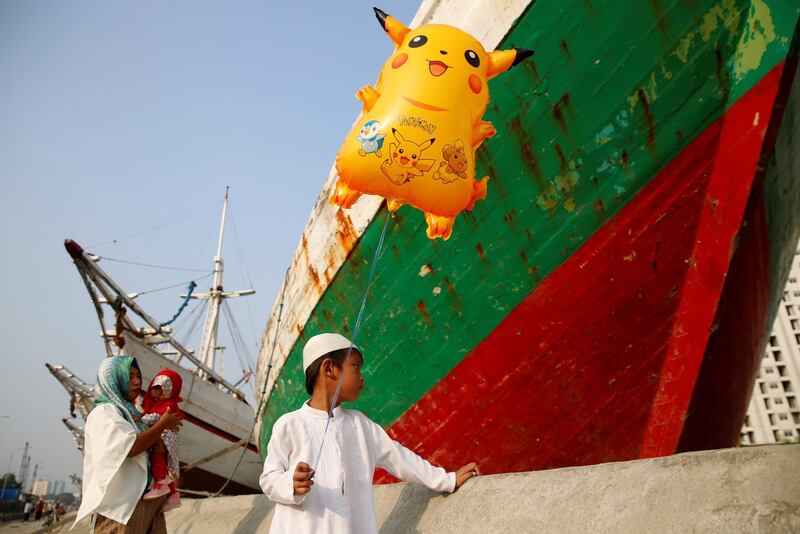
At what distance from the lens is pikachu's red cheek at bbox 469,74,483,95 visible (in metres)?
2.50

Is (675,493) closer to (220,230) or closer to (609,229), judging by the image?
(609,229)

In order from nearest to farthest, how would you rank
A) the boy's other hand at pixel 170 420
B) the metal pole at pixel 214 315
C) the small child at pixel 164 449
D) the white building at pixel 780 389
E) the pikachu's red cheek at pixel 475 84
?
the boy's other hand at pixel 170 420, the small child at pixel 164 449, the pikachu's red cheek at pixel 475 84, the metal pole at pixel 214 315, the white building at pixel 780 389

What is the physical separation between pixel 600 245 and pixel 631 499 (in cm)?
176

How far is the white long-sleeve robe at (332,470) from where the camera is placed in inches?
69.8

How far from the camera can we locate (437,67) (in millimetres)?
2443

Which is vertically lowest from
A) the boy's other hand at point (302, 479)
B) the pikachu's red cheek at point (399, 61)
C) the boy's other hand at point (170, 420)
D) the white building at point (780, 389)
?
the boy's other hand at point (302, 479)

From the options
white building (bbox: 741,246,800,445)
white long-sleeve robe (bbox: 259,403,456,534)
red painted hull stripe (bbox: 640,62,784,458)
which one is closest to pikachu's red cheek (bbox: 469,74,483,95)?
red painted hull stripe (bbox: 640,62,784,458)

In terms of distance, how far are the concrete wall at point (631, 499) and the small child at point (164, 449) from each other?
89 cm

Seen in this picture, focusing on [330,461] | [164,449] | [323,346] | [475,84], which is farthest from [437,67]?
A: [164,449]

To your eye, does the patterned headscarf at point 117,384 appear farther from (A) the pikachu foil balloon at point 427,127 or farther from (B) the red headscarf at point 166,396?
(A) the pikachu foil balloon at point 427,127

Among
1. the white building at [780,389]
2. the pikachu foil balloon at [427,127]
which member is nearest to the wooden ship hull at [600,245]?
the pikachu foil balloon at [427,127]

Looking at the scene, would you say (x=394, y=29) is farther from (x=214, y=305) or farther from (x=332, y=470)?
(x=214, y=305)

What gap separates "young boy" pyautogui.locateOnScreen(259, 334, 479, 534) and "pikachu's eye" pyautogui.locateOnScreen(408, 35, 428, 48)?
138 centimetres

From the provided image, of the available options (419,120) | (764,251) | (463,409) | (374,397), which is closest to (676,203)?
(764,251)
